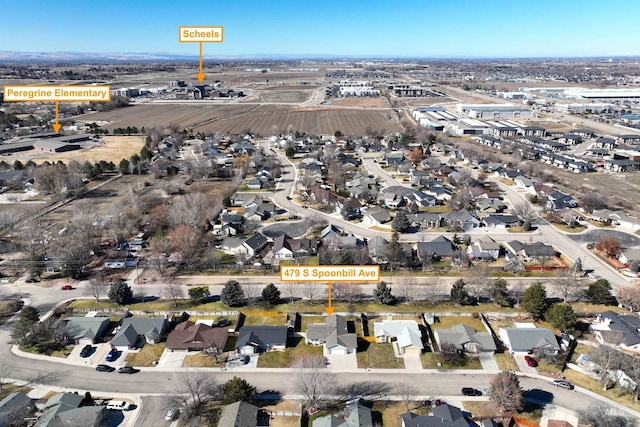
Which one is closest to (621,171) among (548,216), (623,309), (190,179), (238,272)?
(548,216)

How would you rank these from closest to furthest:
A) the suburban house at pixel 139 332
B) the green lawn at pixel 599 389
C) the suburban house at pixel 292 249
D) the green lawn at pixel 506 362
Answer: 1. the green lawn at pixel 599 389
2. the green lawn at pixel 506 362
3. the suburban house at pixel 139 332
4. the suburban house at pixel 292 249

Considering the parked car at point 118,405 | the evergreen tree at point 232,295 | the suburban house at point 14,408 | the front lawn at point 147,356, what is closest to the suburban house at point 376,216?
the evergreen tree at point 232,295

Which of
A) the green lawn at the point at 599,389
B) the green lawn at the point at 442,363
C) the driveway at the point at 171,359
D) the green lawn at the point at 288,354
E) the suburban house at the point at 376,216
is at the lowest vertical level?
the driveway at the point at 171,359

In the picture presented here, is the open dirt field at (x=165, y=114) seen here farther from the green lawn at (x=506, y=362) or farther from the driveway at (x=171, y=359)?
the green lawn at (x=506, y=362)

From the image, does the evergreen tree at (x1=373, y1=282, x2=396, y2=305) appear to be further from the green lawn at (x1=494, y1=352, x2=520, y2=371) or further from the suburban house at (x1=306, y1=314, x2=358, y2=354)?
the green lawn at (x1=494, y1=352, x2=520, y2=371)

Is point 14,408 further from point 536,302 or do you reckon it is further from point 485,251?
point 485,251
